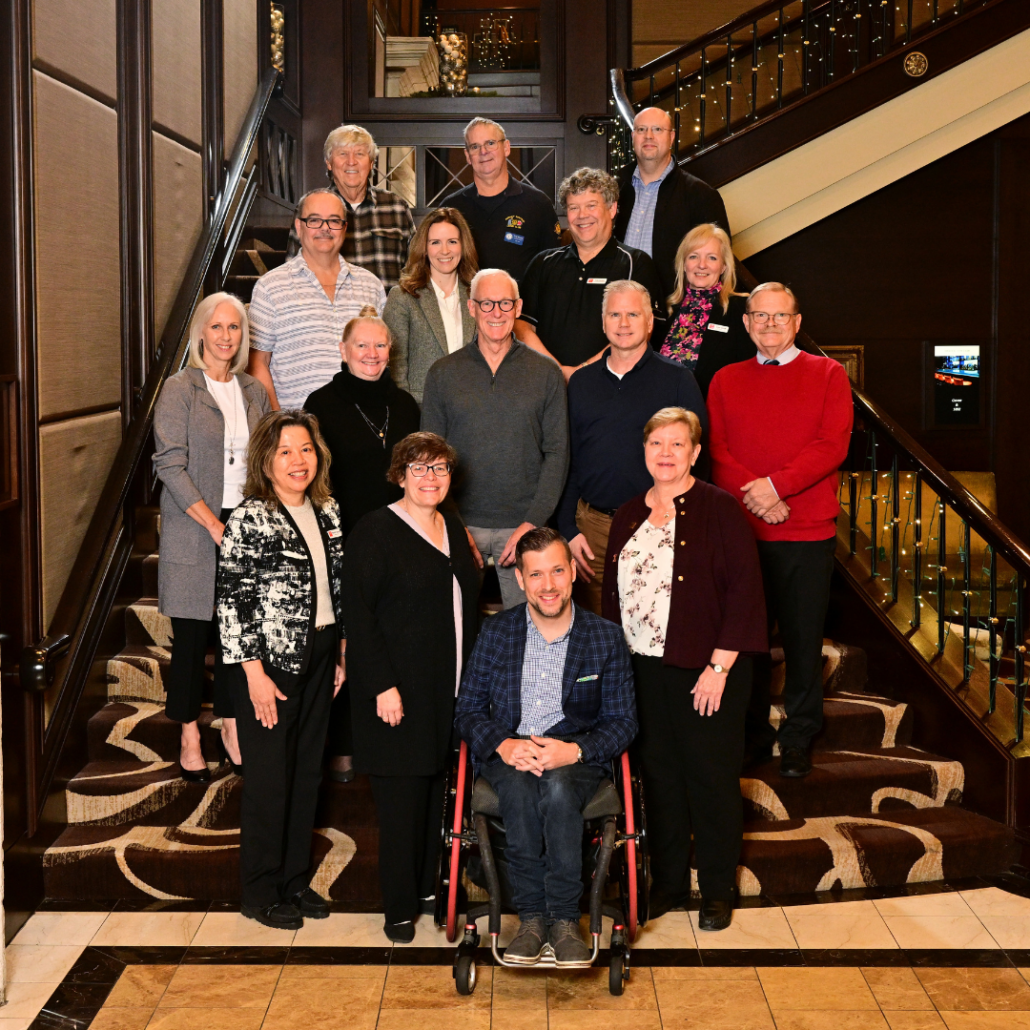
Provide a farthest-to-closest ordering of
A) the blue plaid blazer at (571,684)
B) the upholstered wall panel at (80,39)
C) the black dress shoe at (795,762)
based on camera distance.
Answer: the black dress shoe at (795,762), the upholstered wall panel at (80,39), the blue plaid blazer at (571,684)

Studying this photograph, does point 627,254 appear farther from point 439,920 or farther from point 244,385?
point 439,920

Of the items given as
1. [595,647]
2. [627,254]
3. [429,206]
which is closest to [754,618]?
[595,647]

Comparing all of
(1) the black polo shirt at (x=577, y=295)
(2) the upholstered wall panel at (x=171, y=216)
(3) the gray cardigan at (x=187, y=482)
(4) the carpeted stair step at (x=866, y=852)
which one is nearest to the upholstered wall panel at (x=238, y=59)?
(2) the upholstered wall panel at (x=171, y=216)

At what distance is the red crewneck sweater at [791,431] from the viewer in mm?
3816

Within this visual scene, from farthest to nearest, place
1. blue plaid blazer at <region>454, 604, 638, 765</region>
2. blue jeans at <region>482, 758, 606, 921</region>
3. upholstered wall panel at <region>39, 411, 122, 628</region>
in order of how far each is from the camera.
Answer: upholstered wall panel at <region>39, 411, 122, 628</region> → blue plaid blazer at <region>454, 604, 638, 765</region> → blue jeans at <region>482, 758, 606, 921</region>

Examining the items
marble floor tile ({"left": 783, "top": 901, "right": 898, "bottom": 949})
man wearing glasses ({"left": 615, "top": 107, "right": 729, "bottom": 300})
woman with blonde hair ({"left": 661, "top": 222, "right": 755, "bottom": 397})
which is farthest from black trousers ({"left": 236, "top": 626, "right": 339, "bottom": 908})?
man wearing glasses ({"left": 615, "top": 107, "right": 729, "bottom": 300})

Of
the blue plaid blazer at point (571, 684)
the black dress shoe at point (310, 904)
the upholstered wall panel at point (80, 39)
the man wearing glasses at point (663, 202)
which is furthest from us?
the man wearing glasses at point (663, 202)

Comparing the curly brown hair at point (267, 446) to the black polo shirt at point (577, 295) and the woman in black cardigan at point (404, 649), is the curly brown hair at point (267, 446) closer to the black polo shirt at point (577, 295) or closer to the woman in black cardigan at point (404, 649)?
the woman in black cardigan at point (404, 649)

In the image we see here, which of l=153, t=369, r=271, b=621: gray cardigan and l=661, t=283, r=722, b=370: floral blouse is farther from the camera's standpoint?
l=661, t=283, r=722, b=370: floral blouse

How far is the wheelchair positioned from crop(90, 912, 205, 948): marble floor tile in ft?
2.49

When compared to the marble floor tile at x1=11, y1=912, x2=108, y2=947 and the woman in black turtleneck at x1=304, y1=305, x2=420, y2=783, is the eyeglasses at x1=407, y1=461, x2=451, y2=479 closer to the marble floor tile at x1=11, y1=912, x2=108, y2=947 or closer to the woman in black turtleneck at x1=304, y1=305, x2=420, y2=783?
the woman in black turtleneck at x1=304, y1=305, x2=420, y2=783

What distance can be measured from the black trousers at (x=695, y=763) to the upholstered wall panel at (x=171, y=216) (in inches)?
103

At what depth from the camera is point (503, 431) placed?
12.2 feet

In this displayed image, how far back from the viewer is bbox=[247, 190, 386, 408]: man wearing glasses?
13.2 ft
